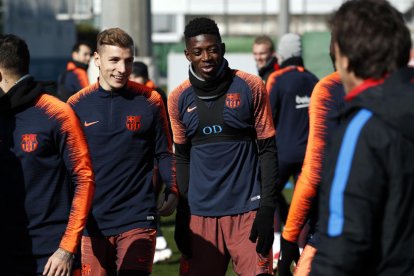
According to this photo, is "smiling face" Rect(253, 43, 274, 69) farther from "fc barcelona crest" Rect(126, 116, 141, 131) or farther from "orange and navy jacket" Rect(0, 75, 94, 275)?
"orange and navy jacket" Rect(0, 75, 94, 275)

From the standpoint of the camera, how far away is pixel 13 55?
543cm

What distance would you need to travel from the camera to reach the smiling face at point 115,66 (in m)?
6.61

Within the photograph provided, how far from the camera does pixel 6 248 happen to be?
5.38 metres

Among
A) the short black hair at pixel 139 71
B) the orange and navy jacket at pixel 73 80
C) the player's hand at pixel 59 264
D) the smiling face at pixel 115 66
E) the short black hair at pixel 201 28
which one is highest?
the short black hair at pixel 201 28

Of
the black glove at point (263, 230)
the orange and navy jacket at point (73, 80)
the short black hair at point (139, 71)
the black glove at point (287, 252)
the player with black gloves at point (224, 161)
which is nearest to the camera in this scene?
the black glove at point (287, 252)

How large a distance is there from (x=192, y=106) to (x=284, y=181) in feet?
12.9

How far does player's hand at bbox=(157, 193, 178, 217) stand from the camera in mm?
6504

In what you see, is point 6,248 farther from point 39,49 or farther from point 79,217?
point 39,49

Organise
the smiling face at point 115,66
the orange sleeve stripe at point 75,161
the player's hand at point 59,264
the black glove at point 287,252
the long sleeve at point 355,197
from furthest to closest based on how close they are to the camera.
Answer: the smiling face at point 115,66 < the orange sleeve stripe at point 75,161 < the player's hand at point 59,264 < the black glove at point 287,252 < the long sleeve at point 355,197

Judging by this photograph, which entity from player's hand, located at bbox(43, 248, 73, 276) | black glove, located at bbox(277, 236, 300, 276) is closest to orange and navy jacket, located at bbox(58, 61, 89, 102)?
player's hand, located at bbox(43, 248, 73, 276)

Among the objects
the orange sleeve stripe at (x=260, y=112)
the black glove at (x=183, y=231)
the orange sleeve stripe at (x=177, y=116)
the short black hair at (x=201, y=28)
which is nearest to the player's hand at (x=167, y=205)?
the black glove at (x=183, y=231)

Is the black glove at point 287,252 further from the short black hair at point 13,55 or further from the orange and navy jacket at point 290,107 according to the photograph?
the orange and navy jacket at point 290,107

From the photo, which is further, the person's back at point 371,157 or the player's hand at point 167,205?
the player's hand at point 167,205

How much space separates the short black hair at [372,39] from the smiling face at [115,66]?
3.28 meters
